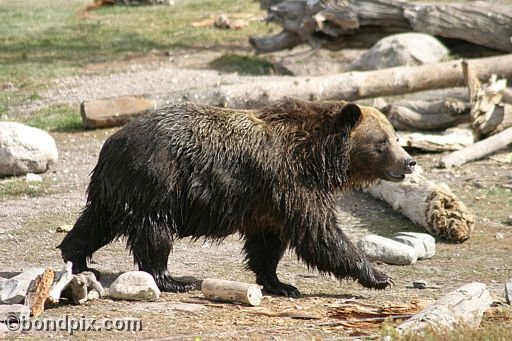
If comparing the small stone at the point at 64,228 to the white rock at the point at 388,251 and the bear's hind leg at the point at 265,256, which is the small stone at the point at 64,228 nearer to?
the bear's hind leg at the point at 265,256

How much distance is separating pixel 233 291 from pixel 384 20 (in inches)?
502

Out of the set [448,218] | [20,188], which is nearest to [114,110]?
[20,188]

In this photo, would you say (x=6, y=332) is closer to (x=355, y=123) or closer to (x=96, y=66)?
(x=355, y=123)

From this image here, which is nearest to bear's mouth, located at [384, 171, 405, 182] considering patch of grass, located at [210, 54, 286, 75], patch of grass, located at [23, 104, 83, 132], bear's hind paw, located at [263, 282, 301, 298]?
bear's hind paw, located at [263, 282, 301, 298]

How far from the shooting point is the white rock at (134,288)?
8.37 metres

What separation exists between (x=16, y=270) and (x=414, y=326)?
4359 mm

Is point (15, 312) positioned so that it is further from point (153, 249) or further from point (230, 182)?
point (230, 182)

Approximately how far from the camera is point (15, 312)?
24.7ft

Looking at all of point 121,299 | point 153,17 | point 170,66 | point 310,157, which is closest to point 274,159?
point 310,157

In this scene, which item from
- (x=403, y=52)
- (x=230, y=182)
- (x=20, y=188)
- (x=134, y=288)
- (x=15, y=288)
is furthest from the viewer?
(x=403, y=52)

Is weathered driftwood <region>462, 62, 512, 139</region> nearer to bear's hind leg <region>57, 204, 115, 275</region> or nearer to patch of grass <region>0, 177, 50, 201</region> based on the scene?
patch of grass <region>0, 177, 50, 201</region>

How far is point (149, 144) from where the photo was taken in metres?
8.72

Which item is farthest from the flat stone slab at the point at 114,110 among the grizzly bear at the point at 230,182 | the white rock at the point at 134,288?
the white rock at the point at 134,288

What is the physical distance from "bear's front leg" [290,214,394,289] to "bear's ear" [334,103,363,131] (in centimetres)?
83
